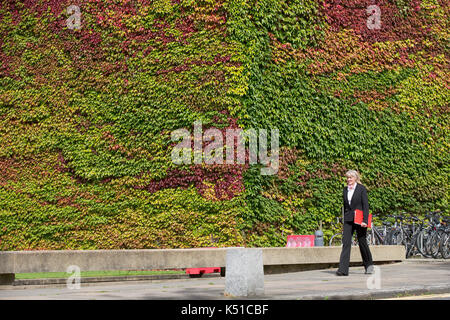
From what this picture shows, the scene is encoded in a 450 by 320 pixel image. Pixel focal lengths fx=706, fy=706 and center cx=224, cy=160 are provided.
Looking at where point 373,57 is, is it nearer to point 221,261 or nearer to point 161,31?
point 161,31

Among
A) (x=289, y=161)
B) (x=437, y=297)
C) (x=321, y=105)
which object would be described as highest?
(x=321, y=105)

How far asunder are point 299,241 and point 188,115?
13.4 feet

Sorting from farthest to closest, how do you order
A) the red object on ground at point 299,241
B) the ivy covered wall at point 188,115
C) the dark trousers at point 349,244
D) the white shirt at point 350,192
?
1. the ivy covered wall at point 188,115
2. the red object on ground at point 299,241
3. the white shirt at point 350,192
4. the dark trousers at point 349,244

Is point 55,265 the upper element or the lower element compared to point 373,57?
lower

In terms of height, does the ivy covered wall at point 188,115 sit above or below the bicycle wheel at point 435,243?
above

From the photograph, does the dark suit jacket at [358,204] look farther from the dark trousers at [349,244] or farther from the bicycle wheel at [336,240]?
the bicycle wheel at [336,240]

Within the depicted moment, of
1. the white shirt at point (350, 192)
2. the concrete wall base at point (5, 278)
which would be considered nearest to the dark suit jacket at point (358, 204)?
the white shirt at point (350, 192)

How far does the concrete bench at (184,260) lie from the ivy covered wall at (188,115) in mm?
1978

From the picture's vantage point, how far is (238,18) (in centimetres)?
1719

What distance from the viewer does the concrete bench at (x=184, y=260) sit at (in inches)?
377

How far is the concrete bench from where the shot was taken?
377 inches

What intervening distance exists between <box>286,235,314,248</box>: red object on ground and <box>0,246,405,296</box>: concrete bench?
1.13 metres
